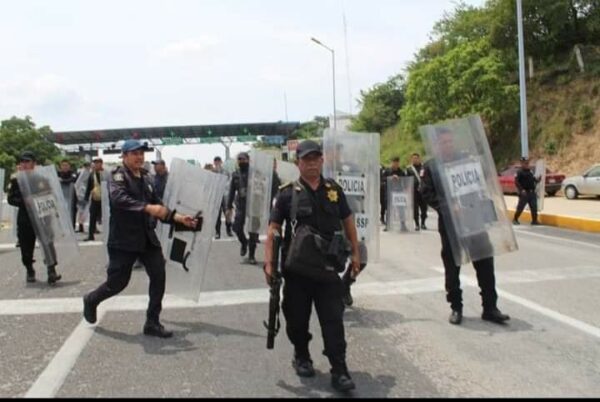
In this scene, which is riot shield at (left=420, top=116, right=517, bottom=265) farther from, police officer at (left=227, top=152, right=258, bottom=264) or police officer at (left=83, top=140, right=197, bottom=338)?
police officer at (left=227, top=152, right=258, bottom=264)

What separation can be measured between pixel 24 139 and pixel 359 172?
7391cm

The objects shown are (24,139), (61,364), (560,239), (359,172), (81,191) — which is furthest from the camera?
(24,139)

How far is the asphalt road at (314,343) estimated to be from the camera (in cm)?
422

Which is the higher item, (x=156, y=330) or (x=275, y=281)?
(x=275, y=281)

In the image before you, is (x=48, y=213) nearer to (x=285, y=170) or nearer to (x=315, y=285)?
(x=285, y=170)

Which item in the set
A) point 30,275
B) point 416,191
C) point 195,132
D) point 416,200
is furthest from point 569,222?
point 195,132

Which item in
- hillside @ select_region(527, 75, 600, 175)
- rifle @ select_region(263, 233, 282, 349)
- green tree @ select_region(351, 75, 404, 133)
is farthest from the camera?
green tree @ select_region(351, 75, 404, 133)

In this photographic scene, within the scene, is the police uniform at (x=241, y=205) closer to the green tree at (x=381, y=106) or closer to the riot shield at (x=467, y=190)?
the riot shield at (x=467, y=190)

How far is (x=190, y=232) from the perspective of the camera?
6180 millimetres

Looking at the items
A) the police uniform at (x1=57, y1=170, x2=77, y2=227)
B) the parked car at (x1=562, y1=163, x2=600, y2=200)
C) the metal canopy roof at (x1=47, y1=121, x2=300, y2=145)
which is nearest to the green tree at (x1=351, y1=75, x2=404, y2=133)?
the metal canopy roof at (x1=47, y1=121, x2=300, y2=145)

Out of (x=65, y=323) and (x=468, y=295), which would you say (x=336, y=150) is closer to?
(x=468, y=295)

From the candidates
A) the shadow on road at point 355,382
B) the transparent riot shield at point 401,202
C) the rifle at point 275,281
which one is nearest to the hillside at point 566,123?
the transparent riot shield at point 401,202

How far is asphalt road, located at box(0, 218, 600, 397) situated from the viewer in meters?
4.22

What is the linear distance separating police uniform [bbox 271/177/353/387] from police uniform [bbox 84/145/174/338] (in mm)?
1621
